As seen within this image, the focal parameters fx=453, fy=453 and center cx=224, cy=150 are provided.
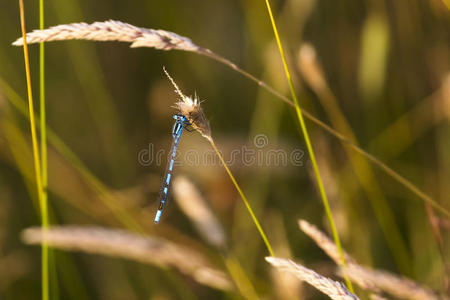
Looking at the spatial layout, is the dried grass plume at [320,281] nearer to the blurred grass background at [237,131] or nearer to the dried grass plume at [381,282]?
the dried grass plume at [381,282]

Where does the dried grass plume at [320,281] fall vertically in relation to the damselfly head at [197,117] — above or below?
below

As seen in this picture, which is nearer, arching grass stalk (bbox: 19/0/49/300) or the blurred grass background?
arching grass stalk (bbox: 19/0/49/300)

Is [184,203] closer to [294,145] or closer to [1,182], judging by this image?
[294,145]

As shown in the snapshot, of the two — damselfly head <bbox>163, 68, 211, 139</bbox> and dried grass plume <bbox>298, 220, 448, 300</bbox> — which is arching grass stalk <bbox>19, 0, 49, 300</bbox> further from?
dried grass plume <bbox>298, 220, 448, 300</bbox>

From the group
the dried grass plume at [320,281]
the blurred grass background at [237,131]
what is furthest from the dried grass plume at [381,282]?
the blurred grass background at [237,131]

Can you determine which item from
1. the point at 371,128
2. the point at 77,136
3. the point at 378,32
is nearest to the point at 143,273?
the point at 77,136

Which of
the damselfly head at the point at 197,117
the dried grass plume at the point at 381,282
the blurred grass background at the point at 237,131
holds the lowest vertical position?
the dried grass plume at the point at 381,282

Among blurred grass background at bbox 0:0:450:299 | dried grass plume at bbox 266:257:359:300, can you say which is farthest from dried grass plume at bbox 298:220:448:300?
blurred grass background at bbox 0:0:450:299

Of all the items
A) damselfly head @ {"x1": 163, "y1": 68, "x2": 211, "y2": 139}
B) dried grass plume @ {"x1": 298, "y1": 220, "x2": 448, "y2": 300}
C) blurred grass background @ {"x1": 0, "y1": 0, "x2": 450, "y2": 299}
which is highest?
blurred grass background @ {"x1": 0, "y1": 0, "x2": 450, "y2": 299}
